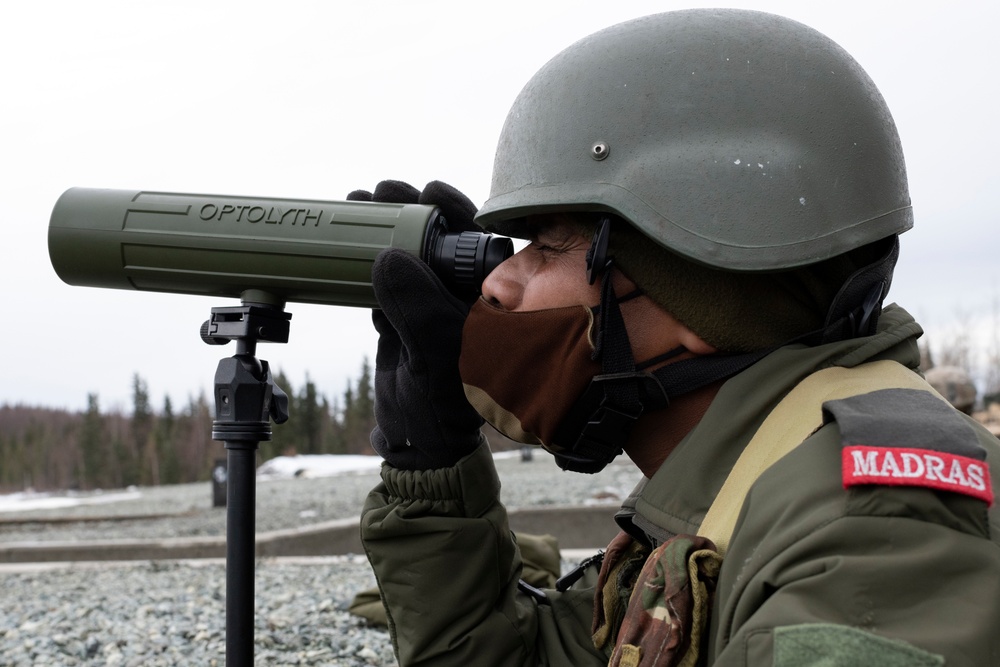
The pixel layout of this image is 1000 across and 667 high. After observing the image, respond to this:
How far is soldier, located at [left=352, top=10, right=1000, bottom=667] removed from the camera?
1.21 metres

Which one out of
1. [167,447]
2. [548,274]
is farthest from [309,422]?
[548,274]

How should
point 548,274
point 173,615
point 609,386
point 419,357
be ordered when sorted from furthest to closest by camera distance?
point 173,615
point 419,357
point 548,274
point 609,386

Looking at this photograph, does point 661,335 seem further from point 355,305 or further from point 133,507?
point 133,507

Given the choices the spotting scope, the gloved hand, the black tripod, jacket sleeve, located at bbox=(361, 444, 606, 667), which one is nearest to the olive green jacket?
jacket sleeve, located at bbox=(361, 444, 606, 667)

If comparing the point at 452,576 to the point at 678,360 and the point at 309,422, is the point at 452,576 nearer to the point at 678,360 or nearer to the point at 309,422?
the point at 678,360

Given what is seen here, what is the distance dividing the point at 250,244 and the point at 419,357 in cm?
58

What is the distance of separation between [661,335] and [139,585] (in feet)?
19.5

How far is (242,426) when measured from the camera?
220 cm

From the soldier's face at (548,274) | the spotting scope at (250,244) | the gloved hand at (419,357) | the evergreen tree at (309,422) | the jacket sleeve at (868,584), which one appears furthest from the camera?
A: the evergreen tree at (309,422)

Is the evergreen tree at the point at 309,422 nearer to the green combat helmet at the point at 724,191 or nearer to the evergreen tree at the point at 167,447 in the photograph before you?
the evergreen tree at the point at 167,447

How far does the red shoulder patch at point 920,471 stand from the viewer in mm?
1111

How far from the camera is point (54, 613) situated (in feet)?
17.0

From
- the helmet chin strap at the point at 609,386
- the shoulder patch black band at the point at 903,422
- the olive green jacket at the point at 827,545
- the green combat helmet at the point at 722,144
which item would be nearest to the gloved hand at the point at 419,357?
the green combat helmet at the point at 722,144

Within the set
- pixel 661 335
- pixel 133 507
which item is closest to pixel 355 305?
pixel 661 335
